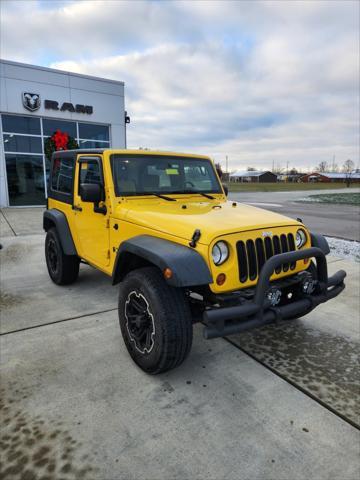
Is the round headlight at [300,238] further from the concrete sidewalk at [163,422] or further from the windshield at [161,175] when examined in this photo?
the windshield at [161,175]

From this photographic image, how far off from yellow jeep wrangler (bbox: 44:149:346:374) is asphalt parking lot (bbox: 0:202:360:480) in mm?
370

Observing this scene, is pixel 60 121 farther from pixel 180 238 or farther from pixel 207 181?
pixel 180 238

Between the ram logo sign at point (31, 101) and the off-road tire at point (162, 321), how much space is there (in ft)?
48.3

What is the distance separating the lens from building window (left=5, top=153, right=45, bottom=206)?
15.1m

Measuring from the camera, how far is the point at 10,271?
5.53 meters

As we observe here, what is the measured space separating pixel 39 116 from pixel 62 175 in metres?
12.4

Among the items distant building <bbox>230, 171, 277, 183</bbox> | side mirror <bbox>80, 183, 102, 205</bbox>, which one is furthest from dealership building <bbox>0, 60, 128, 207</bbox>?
distant building <bbox>230, 171, 277, 183</bbox>

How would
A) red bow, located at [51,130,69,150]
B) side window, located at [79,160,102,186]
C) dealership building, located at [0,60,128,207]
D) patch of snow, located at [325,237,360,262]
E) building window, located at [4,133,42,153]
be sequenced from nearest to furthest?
side window, located at [79,160,102,186] → patch of snow, located at [325,237,360,262] → red bow, located at [51,130,69,150] → dealership building, located at [0,60,128,207] → building window, located at [4,133,42,153]

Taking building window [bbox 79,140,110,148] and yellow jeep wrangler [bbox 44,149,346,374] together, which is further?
building window [bbox 79,140,110,148]

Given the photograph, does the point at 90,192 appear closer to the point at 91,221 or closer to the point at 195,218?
the point at 91,221

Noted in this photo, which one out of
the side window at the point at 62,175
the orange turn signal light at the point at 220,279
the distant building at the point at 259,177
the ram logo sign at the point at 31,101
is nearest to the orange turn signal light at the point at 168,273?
the orange turn signal light at the point at 220,279

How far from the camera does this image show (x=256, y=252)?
2592mm

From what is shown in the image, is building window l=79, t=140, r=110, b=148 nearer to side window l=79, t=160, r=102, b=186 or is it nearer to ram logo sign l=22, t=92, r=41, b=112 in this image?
ram logo sign l=22, t=92, r=41, b=112

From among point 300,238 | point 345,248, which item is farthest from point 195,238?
point 345,248
